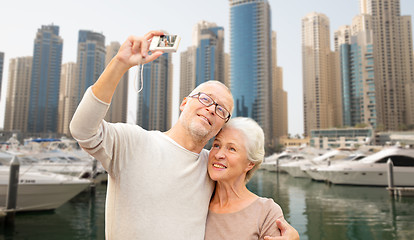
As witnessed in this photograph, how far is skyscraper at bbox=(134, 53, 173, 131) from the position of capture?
297 feet

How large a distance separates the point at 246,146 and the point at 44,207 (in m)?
12.5

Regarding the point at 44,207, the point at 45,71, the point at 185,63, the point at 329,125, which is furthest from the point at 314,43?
the point at 44,207

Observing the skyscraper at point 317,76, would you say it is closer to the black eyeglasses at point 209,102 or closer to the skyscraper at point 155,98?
the skyscraper at point 155,98

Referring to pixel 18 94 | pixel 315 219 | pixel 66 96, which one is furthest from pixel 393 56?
pixel 18 94

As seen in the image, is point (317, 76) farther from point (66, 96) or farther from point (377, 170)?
point (377, 170)

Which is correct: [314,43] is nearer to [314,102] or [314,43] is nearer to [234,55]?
[314,102]

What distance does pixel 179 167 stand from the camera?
174 centimetres

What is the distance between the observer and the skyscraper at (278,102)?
116 m

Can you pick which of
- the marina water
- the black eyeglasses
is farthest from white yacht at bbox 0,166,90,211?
the black eyeglasses

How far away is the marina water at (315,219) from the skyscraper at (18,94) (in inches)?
3256

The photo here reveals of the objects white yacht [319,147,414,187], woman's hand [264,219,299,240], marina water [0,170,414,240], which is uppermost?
woman's hand [264,219,299,240]

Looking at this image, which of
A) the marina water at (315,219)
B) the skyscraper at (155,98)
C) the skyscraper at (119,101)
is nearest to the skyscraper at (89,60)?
the skyscraper at (119,101)

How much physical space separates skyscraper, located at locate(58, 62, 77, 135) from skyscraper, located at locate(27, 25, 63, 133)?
3124 mm

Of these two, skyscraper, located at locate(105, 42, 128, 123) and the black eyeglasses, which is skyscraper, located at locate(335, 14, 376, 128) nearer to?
skyscraper, located at locate(105, 42, 128, 123)
